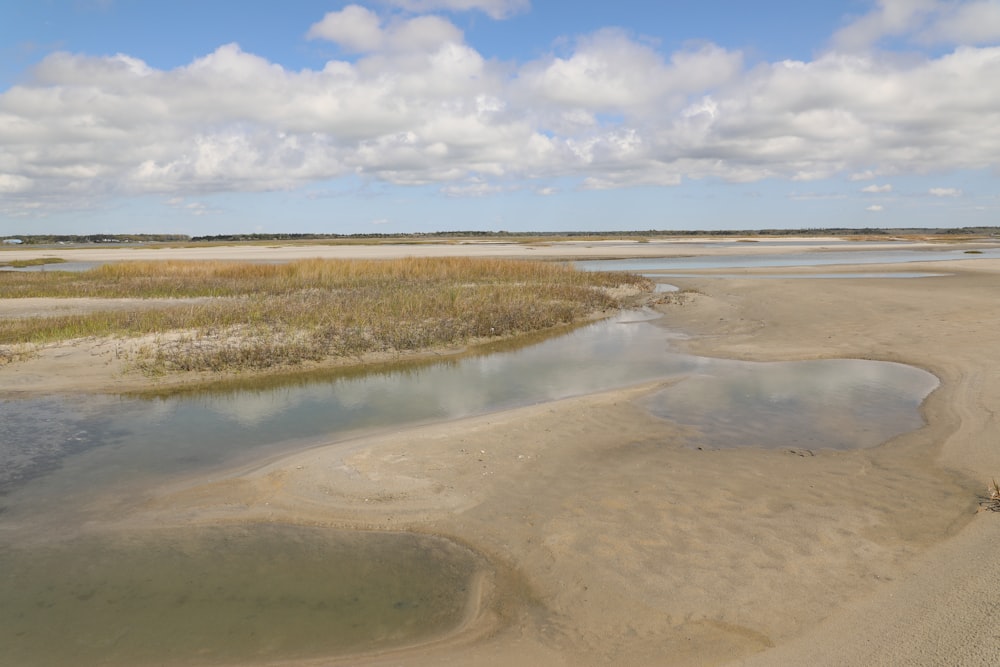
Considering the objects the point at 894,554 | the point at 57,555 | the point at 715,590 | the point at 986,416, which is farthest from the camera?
the point at 986,416

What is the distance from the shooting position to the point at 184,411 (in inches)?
536

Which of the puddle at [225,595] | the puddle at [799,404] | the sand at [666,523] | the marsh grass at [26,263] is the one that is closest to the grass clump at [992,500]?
the sand at [666,523]

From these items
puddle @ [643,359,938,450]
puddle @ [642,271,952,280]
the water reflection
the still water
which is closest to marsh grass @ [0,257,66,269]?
the still water

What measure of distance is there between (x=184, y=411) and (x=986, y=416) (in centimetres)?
1588

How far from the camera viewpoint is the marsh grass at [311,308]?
62.1ft

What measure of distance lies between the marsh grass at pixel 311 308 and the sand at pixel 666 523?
879 cm

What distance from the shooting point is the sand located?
5.37 m

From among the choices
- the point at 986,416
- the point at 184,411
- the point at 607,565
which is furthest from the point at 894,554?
the point at 184,411

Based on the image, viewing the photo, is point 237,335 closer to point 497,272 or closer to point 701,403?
point 701,403

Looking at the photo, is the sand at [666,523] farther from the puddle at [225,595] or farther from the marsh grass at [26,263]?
the marsh grass at [26,263]

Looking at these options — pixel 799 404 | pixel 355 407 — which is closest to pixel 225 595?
pixel 355 407

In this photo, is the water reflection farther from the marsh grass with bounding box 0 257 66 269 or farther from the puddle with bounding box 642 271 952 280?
the marsh grass with bounding box 0 257 66 269

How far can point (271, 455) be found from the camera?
34.7ft

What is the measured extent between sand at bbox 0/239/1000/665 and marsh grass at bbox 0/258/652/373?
8.79m
